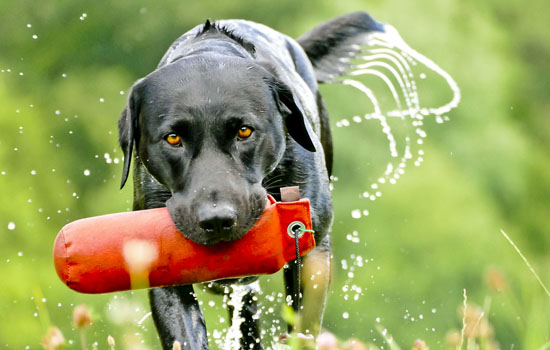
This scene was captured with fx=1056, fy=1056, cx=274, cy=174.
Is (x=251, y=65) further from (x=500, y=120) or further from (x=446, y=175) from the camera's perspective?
(x=500, y=120)

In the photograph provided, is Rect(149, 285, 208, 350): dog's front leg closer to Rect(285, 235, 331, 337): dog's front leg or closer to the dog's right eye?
the dog's right eye

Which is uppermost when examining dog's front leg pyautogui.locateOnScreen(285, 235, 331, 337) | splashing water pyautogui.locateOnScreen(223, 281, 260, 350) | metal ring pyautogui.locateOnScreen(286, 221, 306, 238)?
metal ring pyautogui.locateOnScreen(286, 221, 306, 238)

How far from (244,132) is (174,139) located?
0.25m

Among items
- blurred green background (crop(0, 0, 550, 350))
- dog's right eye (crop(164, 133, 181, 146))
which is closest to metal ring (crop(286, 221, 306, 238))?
→ dog's right eye (crop(164, 133, 181, 146))

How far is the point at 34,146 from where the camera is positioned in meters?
13.1

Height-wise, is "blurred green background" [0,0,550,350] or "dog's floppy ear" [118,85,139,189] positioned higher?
"dog's floppy ear" [118,85,139,189]

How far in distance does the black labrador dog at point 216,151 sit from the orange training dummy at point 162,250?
0.04m

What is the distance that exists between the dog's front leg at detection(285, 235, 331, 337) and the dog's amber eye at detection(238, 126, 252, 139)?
2.98 feet

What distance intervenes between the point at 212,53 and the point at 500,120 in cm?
1073

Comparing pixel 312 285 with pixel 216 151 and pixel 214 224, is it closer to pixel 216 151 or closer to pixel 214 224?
pixel 216 151

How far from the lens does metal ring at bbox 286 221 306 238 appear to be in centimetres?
337

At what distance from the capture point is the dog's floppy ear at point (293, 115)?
161 inches

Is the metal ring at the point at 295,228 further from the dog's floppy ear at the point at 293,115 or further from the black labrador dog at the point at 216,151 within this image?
the dog's floppy ear at the point at 293,115

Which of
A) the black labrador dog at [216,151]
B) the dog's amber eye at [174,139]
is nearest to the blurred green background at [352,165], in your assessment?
the black labrador dog at [216,151]
